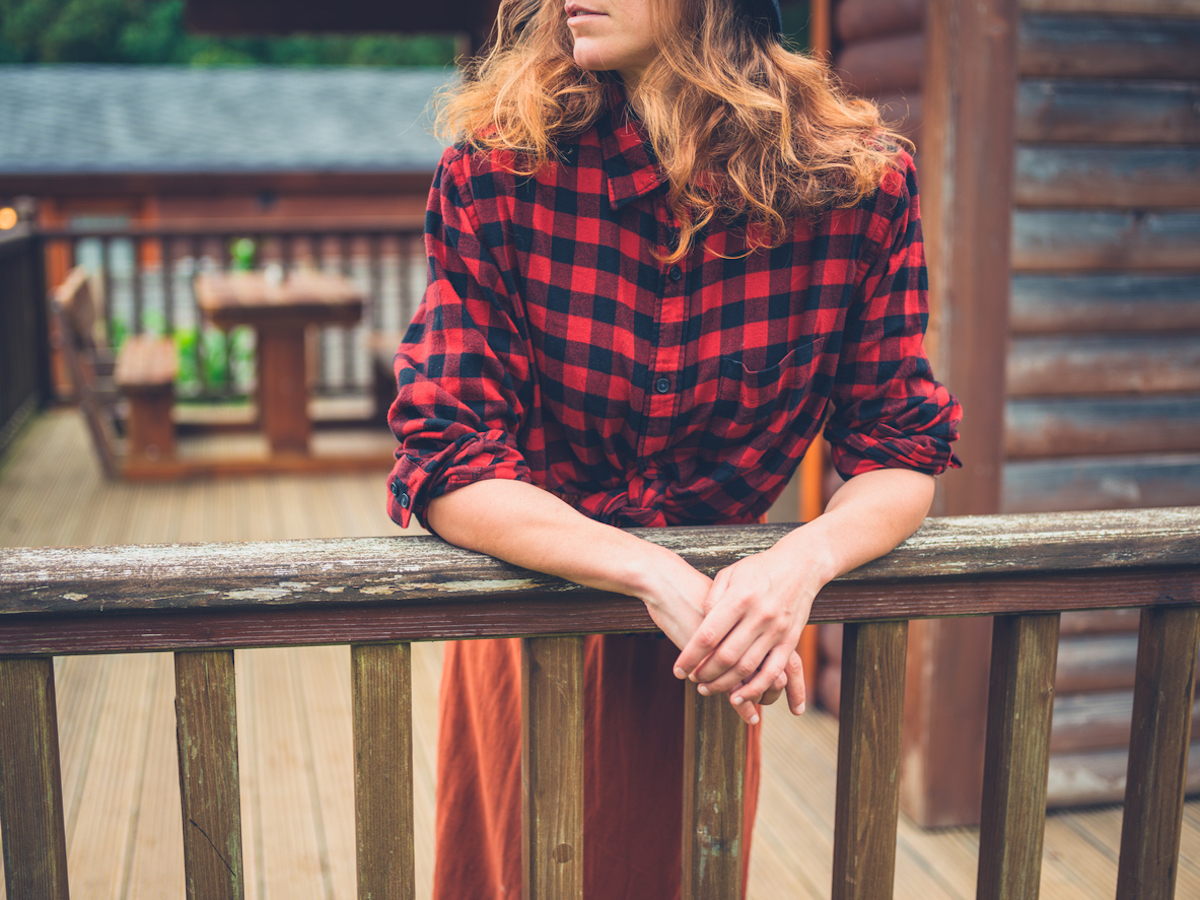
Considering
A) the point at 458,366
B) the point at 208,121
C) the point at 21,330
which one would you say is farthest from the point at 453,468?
the point at 208,121

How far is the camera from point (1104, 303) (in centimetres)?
248

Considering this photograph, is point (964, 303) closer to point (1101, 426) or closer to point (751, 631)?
point (1101, 426)

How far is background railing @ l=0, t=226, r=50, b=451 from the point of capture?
539 cm

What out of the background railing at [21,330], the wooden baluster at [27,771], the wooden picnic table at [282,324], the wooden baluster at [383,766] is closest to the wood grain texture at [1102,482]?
the wooden baluster at [383,766]

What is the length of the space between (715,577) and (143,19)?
36.2 meters

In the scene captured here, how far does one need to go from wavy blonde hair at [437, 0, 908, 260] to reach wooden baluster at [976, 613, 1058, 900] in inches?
19.4

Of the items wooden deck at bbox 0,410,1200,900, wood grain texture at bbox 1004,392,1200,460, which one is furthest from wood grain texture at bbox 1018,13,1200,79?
wooden deck at bbox 0,410,1200,900

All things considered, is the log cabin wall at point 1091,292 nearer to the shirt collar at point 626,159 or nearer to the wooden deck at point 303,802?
the wooden deck at point 303,802

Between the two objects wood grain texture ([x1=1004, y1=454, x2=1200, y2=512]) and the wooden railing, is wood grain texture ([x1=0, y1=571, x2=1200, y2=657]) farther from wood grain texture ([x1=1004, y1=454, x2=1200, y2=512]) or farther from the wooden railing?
wood grain texture ([x1=1004, y1=454, x2=1200, y2=512])

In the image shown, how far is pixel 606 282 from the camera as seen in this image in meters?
1.18

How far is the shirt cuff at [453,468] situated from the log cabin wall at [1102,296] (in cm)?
167

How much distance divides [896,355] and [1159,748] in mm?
506

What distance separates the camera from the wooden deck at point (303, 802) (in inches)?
89.0

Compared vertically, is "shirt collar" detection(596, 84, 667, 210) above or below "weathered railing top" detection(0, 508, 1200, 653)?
above
